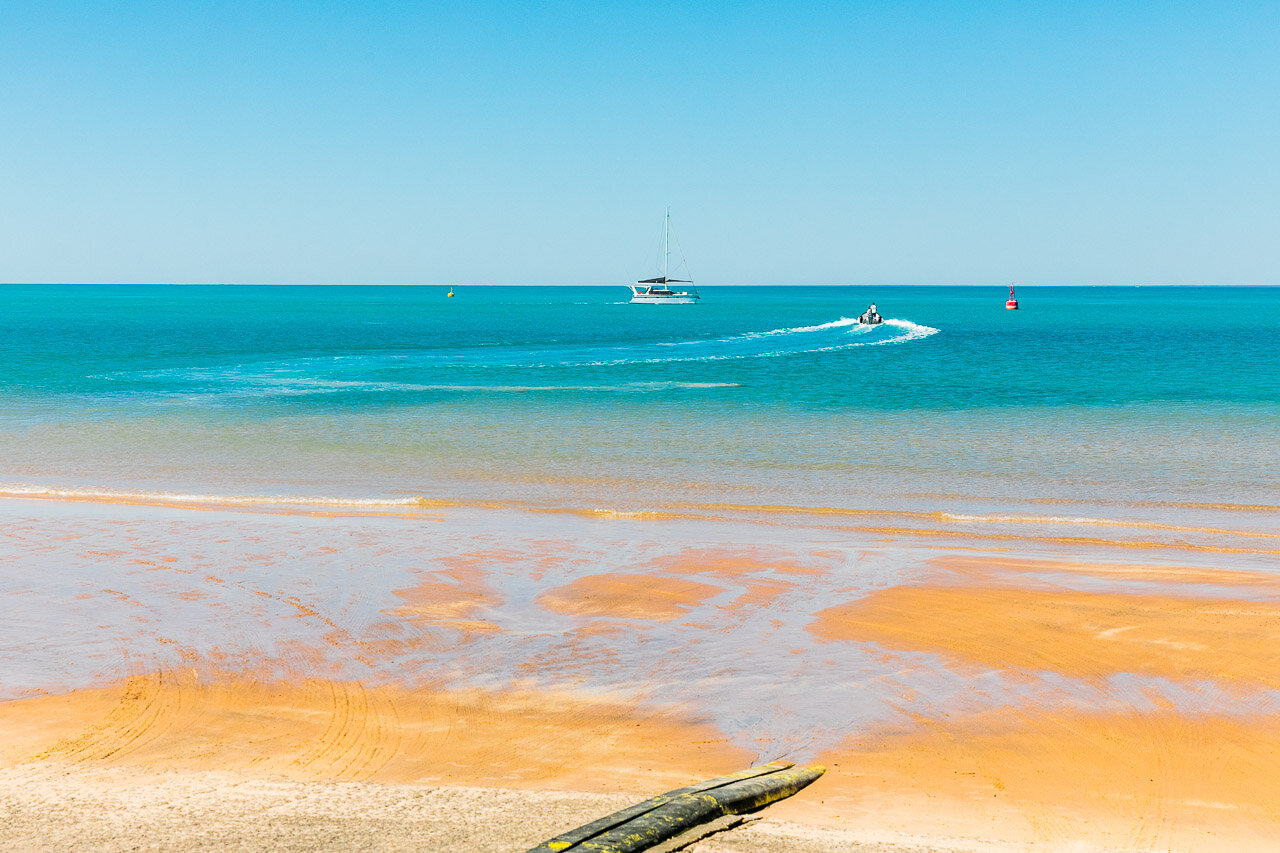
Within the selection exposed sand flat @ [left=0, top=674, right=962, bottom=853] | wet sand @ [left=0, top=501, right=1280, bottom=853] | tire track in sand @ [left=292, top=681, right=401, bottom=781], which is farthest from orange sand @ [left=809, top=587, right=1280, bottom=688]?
tire track in sand @ [left=292, top=681, right=401, bottom=781]

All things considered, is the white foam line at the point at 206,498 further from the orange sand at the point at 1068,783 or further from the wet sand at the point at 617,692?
the orange sand at the point at 1068,783

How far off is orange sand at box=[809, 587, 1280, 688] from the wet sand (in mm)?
47

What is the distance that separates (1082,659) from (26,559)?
13.6m

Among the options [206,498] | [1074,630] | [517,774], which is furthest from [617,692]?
[206,498]

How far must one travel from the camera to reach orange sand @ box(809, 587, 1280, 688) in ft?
34.0

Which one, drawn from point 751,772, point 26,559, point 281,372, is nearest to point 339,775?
point 751,772

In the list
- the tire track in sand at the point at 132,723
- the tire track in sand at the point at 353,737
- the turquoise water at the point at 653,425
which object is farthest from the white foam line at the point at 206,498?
the tire track in sand at the point at 353,737

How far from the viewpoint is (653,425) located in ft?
103

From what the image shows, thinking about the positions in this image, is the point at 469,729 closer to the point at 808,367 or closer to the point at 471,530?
the point at 471,530

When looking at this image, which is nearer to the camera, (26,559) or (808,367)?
(26,559)

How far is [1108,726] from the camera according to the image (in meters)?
8.80

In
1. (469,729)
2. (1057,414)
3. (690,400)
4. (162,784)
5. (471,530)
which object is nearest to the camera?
(162,784)

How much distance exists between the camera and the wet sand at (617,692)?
688 cm

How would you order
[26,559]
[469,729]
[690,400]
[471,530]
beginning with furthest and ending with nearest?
[690,400] → [471,530] → [26,559] → [469,729]
